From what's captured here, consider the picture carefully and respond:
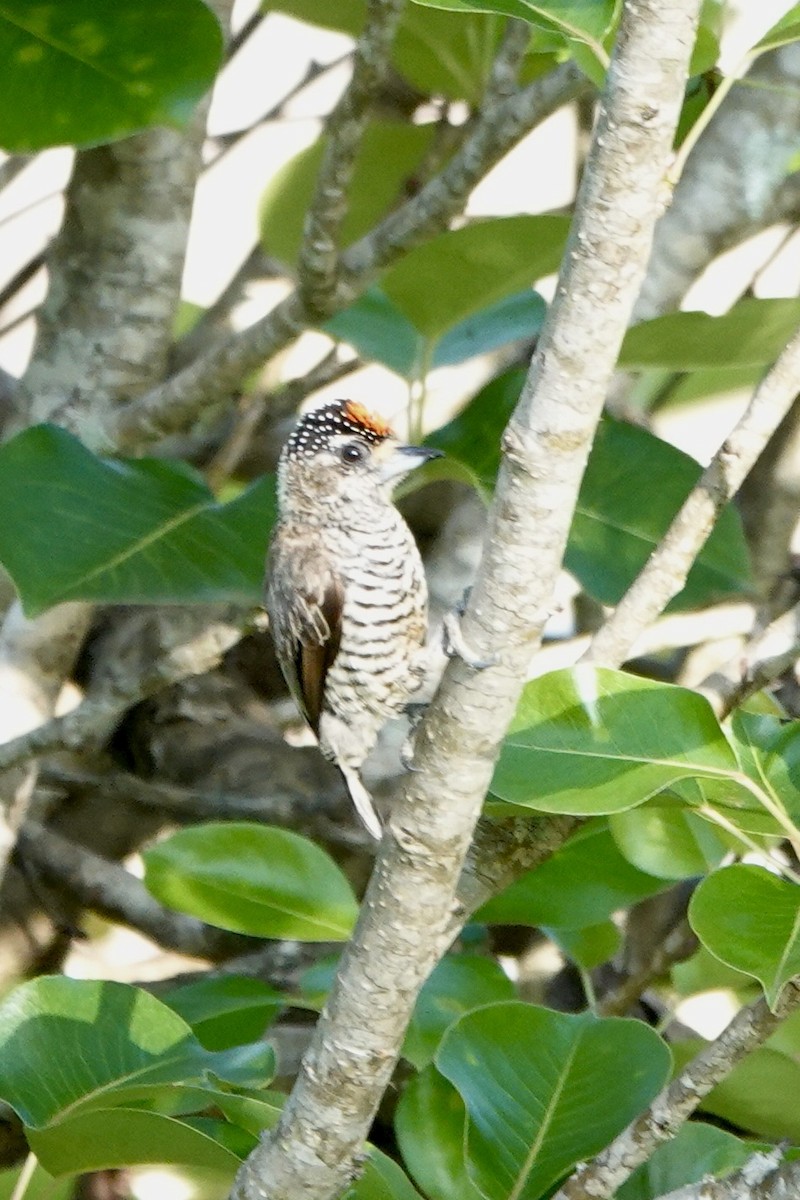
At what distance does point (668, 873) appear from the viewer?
1082mm

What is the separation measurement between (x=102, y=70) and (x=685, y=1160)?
1078mm

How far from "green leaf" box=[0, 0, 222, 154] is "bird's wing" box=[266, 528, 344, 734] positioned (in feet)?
1.48

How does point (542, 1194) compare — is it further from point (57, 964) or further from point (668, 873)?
point (57, 964)

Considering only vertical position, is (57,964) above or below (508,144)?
below

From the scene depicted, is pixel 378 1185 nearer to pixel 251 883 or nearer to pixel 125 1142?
pixel 125 1142

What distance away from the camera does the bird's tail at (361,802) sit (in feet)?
4.78

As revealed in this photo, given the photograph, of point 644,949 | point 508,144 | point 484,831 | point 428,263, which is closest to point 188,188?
point 428,263

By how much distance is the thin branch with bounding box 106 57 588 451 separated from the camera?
4.09ft

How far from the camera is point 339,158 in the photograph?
1287 mm

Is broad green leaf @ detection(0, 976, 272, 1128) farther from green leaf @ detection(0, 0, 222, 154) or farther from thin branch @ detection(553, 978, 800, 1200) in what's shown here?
green leaf @ detection(0, 0, 222, 154)

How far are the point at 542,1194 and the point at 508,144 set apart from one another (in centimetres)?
88

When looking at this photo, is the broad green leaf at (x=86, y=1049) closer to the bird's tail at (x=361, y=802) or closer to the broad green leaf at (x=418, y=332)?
the bird's tail at (x=361, y=802)

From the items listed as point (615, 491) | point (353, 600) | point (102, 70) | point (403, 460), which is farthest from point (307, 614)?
point (102, 70)

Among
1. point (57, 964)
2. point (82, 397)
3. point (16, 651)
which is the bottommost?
point (57, 964)
